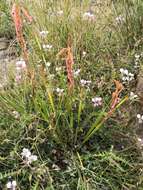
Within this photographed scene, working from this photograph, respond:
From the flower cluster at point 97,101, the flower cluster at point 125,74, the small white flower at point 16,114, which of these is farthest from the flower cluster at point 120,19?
the small white flower at point 16,114

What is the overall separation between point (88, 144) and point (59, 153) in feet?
0.61

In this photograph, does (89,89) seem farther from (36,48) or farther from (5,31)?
(5,31)

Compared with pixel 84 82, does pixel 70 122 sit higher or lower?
lower

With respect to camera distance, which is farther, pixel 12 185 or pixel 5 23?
pixel 5 23

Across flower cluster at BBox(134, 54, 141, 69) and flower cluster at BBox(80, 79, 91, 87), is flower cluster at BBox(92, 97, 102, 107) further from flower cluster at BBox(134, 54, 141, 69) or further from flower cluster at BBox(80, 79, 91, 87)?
flower cluster at BBox(134, 54, 141, 69)

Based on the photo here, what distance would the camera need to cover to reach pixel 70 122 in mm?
2443

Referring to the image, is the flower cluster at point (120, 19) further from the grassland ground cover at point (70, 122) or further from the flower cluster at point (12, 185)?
the flower cluster at point (12, 185)

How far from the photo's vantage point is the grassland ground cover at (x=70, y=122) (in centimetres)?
234

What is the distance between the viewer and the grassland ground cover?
7.66 ft

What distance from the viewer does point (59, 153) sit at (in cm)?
249

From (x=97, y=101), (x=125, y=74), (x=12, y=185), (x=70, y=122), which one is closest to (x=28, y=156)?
(x=12, y=185)

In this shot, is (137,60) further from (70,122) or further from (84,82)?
(70,122)

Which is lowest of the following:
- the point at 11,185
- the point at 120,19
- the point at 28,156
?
the point at 11,185

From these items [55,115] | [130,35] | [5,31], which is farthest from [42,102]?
[5,31]
